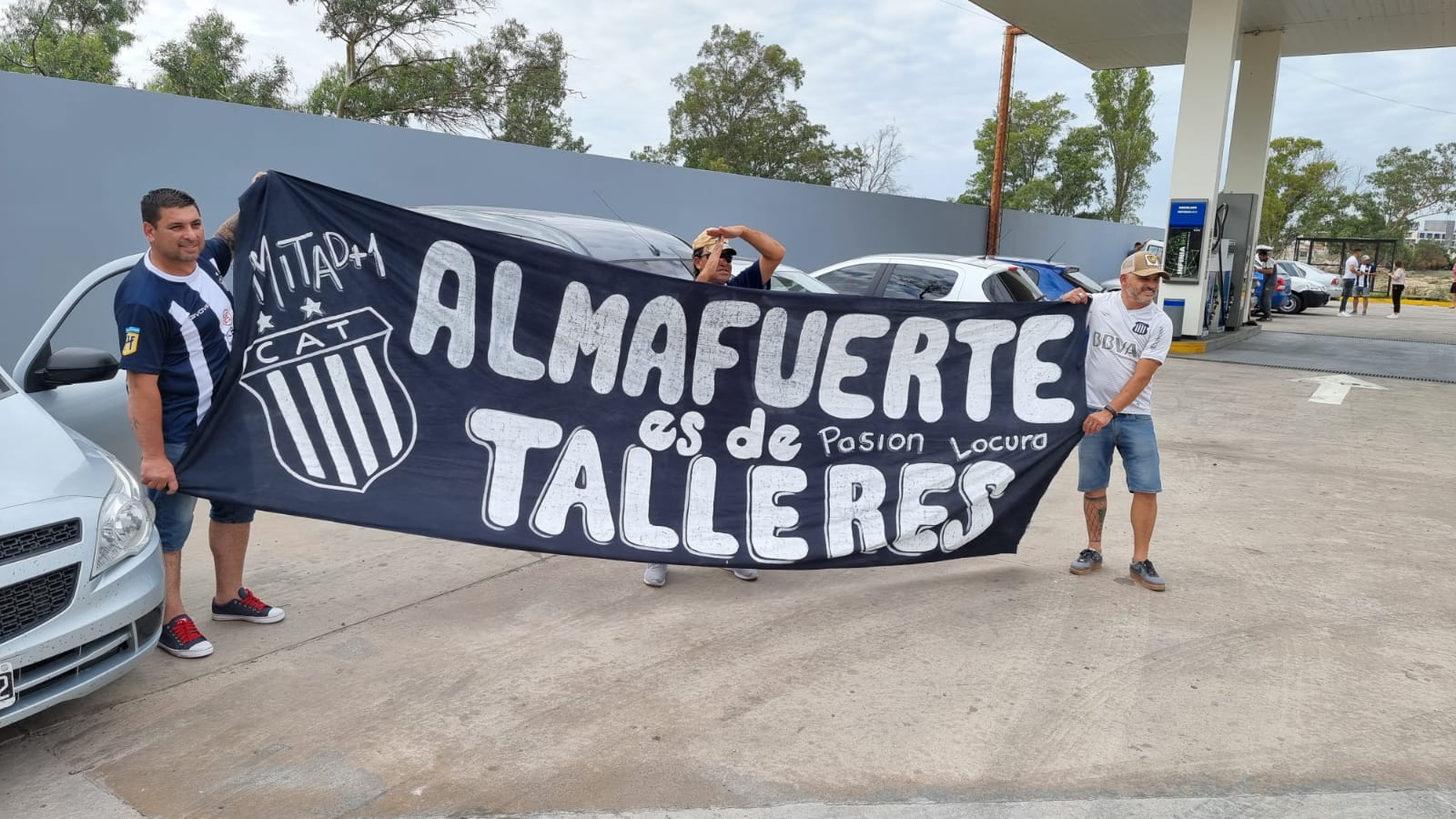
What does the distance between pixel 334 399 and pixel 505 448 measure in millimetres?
731

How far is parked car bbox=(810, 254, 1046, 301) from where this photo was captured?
9.38m

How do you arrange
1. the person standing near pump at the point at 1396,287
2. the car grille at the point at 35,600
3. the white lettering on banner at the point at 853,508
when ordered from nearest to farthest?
the car grille at the point at 35,600 < the white lettering on banner at the point at 853,508 < the person standing near pump at the point at 1396,287

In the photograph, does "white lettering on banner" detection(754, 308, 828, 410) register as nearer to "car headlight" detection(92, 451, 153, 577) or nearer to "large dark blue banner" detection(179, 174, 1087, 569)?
"large dark blue banner" detection(179, 174, 1087, 569)

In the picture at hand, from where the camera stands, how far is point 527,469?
4113mm

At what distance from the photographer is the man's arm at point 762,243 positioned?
4.44m

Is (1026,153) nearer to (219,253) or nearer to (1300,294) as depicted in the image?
(1300,294)

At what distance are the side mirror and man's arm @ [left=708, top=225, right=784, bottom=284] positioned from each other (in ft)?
8.68

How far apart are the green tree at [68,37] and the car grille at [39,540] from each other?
75.8ft

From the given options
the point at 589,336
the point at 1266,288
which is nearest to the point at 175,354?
the point at 589,336

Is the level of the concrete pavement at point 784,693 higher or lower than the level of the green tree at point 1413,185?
lower

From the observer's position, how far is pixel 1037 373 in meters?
4.66

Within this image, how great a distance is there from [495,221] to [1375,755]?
4.89 m

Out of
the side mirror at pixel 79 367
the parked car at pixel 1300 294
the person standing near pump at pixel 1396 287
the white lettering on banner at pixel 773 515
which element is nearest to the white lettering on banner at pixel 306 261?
the side mirror at pixel 79 367

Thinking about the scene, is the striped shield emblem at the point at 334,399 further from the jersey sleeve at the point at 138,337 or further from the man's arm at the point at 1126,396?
the man's arm at the point at 1126,396
